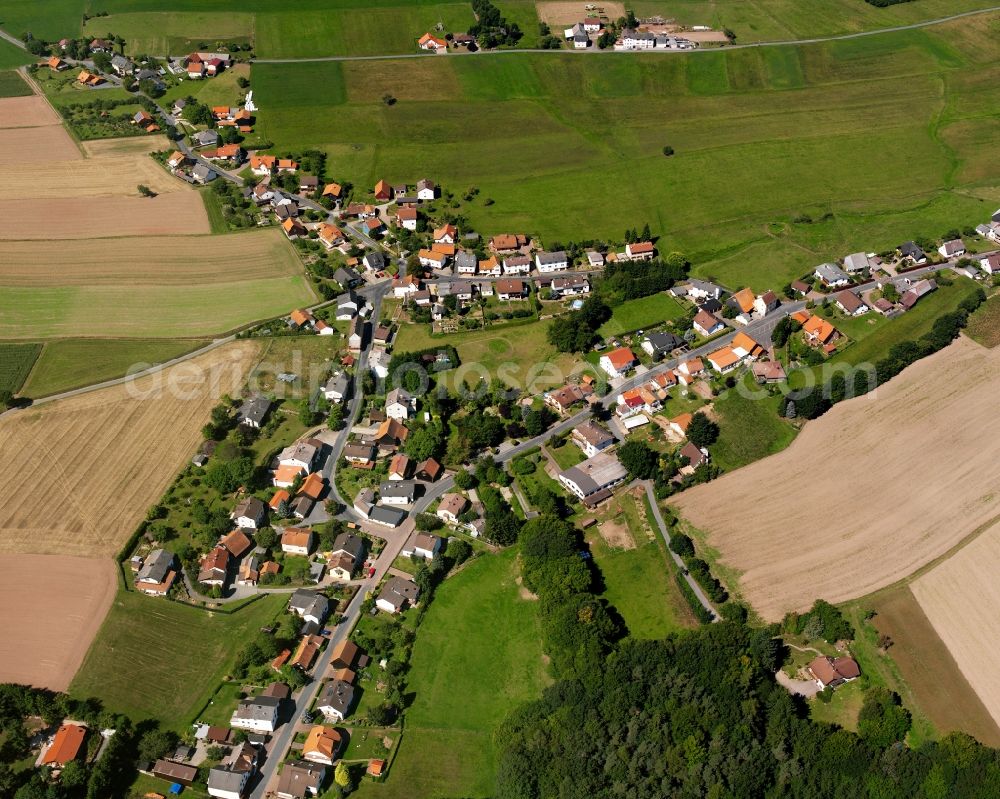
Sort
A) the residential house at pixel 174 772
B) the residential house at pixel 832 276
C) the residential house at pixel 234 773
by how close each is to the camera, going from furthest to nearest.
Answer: the residential house at pixel 832 276
the residential house at pixel 174 772
the residential house at pixel 234 773

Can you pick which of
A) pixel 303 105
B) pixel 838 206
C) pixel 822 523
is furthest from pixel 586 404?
pixel 303 105

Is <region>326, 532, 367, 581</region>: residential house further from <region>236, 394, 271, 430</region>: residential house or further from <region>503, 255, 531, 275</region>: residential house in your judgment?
<region>503, 255, 531, 275</region>: residential house

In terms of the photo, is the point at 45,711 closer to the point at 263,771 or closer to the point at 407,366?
the point at 263,771

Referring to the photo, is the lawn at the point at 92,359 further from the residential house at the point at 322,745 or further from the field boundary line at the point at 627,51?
the field boundary line at the point at 627,51

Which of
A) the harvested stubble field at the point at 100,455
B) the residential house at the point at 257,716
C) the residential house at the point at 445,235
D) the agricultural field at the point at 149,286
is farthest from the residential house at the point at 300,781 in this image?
the residential house at the point at 445,235

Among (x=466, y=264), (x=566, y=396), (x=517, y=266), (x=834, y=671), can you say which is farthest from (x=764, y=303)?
(x=834, y=671)

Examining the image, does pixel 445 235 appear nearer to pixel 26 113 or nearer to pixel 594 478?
pixel 594 478
